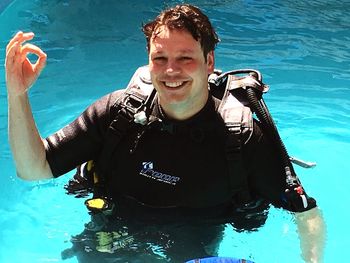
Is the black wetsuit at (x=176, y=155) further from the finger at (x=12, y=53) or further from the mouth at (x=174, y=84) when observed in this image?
the finger at (x=12, y=53)

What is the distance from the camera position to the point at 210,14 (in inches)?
266

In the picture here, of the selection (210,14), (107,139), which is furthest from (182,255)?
(210,14)

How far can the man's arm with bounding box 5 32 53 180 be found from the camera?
6.49 ft

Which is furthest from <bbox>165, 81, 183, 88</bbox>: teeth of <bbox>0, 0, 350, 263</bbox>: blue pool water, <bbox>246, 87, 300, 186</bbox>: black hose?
<bbox>0, 0, 350, 263</bbox>: blue pool water

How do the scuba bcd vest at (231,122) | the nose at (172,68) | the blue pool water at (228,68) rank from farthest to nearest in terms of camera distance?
1. the blue pool water at (228,68)
2. the scuba bcd vest at (231,122)
3. the nose at (172,68)

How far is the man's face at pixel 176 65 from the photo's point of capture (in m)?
2.14

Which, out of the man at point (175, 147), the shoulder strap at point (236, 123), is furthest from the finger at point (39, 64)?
the shoulder strap at point (236, 123)

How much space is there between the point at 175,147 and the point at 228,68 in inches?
122

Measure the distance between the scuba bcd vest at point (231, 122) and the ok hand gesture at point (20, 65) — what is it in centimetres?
39

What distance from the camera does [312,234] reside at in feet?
7.56

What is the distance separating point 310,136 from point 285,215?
1392mm

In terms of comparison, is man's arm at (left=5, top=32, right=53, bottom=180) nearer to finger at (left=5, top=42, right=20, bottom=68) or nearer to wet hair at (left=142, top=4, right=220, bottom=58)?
finger at (left=5, top=42, right=20, bottom=68)

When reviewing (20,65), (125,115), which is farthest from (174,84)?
(20,65)

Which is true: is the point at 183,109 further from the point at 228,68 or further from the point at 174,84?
the point at 228,68
